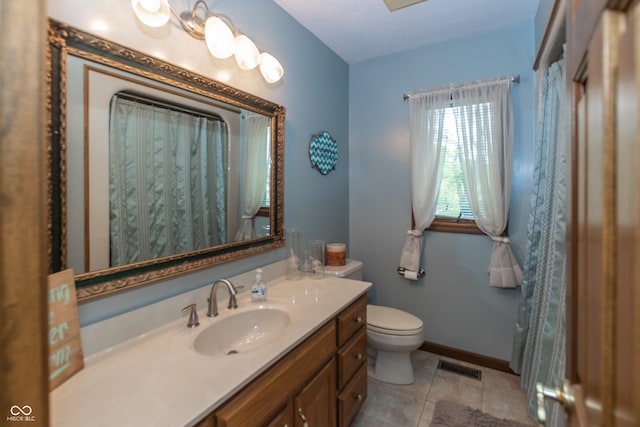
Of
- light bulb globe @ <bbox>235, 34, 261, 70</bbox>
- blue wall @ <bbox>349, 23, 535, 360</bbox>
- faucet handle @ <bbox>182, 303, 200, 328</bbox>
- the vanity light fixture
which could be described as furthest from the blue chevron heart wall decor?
faucet handle @ <bbox>182, 303, 200, 328</bbox>

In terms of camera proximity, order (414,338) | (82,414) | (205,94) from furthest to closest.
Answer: (414,338), (205,94), (82,414)

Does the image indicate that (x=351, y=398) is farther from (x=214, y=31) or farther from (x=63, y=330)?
(x=214, y=31)

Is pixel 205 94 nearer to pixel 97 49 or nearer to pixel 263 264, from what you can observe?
pixel 97 49

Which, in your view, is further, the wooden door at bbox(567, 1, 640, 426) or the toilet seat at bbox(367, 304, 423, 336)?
the toilet seat at bbox(367, 304, 423, 336)

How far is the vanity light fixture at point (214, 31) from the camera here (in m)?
1.13

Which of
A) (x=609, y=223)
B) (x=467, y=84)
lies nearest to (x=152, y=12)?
(x=609, y=223)

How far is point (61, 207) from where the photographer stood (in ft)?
3.09

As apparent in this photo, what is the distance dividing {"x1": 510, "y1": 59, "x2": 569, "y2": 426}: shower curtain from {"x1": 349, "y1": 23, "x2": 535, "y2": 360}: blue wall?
353 millimetres

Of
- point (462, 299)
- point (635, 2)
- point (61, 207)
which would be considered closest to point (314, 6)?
point (61, 207)

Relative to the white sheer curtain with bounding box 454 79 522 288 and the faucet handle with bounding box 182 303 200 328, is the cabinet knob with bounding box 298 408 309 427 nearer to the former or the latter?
the faucet handle with bounding box 182 303 200 328

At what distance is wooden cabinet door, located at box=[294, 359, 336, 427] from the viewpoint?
1.17 meters

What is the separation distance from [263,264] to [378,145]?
1513mm

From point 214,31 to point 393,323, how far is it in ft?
6.58

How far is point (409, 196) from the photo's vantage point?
2.50 meters
